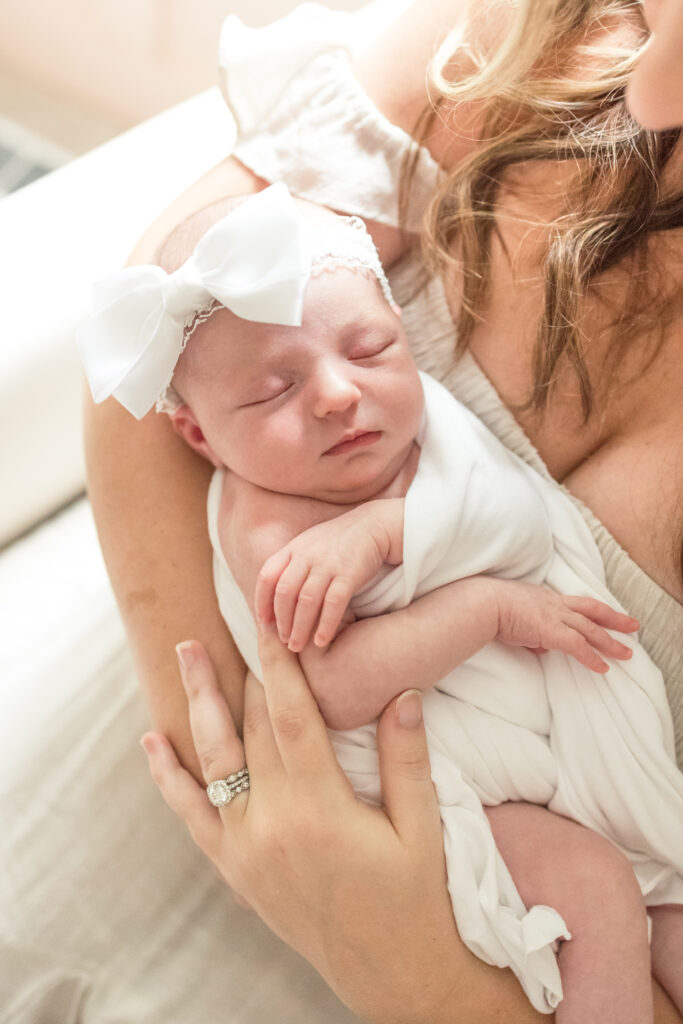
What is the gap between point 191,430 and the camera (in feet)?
3.58

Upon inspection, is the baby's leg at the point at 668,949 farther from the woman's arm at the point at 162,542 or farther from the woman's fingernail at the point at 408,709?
the woman's arm at the point at 162,542

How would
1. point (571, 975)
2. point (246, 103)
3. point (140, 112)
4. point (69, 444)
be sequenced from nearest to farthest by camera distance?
point (571, 975), point (246, 103), point (69, 444), point (140, 112)

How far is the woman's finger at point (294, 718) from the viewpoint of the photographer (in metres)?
0.95


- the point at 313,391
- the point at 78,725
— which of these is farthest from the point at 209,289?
the point at 78,725

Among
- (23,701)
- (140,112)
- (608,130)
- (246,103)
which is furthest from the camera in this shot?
(140,112)

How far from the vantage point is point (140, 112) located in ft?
8.90

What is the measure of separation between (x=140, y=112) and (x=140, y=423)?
6.36ft

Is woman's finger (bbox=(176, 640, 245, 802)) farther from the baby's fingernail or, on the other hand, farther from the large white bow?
the large white bow

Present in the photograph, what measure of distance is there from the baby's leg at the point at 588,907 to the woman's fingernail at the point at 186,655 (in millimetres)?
385

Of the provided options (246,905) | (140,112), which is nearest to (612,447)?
(246,905)

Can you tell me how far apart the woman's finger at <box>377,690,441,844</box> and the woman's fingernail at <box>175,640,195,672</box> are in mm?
259

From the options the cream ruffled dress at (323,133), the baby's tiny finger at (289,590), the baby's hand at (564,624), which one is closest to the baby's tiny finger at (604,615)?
the baby's hand at (564,624)

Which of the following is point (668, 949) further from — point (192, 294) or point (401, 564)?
point (192, 294)

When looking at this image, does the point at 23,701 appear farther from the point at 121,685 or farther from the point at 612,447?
the point at 612,447
